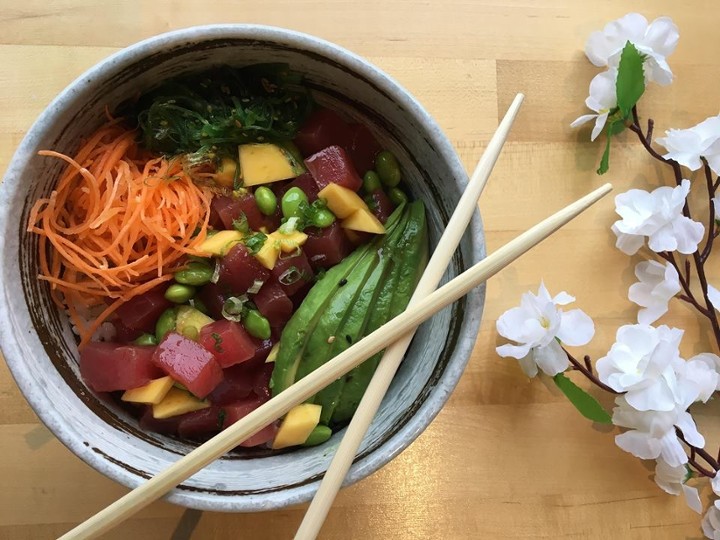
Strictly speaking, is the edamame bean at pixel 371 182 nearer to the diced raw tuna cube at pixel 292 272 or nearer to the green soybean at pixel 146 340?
the diced raw tuna cube at pixel 292 272

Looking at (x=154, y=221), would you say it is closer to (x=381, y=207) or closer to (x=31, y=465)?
(x=381, y=207)

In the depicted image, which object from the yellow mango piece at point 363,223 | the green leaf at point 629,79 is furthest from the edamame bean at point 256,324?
the green leaf at point 629,79

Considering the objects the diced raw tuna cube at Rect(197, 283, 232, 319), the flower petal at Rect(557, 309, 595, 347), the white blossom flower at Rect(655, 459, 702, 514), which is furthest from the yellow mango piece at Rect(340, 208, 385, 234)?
the white blossom flower at Rect(655, 459, 702, 514)

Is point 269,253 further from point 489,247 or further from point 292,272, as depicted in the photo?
point 489,247

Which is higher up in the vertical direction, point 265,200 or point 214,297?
point 265,200

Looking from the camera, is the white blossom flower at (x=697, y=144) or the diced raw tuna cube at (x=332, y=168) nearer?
the diced raw tuna cube at (x=332, y=168)

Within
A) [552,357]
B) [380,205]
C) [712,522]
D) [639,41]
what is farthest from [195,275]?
[712,522]
